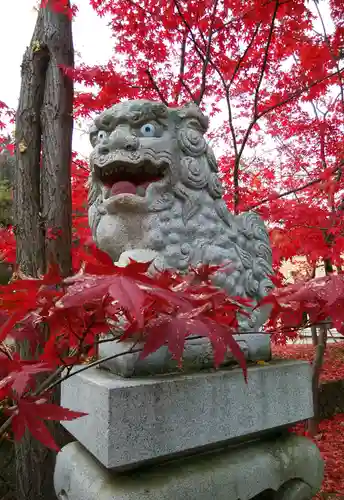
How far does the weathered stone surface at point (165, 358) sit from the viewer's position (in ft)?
6.30

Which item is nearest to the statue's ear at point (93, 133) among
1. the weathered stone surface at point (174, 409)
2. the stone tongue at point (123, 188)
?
the stone tongue at point (123, 188)

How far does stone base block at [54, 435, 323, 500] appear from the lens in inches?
69.9

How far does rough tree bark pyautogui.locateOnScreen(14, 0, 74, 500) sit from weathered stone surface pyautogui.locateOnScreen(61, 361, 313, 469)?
5.91ft

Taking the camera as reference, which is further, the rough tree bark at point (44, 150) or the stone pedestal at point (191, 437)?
the rough tree bark at point (44, 150)

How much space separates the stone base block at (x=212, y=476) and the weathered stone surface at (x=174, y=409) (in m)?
0.14

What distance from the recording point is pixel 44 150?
3.89m

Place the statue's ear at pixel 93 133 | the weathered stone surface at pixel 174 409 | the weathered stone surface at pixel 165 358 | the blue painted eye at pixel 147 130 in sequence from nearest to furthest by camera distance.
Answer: the weathered stone surface at pixel 174 409
the weathered stone surface at pixel 165 358
the blue painted eye at pixel 147 130
the statue's ear at pixel 93 133

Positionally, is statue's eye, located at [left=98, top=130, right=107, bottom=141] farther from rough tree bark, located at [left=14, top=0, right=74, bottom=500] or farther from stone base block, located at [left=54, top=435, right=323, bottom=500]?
stone base block, located at [left=54, top=435, right=323, bottom=500]

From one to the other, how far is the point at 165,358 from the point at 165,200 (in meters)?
1.01

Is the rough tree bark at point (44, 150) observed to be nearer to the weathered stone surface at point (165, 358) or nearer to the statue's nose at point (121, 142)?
the statue's nose at point (121, 142)

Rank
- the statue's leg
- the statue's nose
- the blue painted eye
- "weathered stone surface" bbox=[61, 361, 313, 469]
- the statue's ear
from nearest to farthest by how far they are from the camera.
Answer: "weathered stone surface" bbox=[61, 361, 313, 469] → the statue's leg → the statue's nose → the blue painted eye → the statue's ear

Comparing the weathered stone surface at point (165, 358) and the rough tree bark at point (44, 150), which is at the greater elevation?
the rough tree bark at point (44, 150)

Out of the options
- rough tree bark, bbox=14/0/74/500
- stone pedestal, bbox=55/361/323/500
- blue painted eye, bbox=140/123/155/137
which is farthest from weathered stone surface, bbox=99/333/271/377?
rough tree bark, bbox=14/0/74/500

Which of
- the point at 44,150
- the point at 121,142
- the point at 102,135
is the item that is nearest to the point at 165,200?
the point at 121,142
